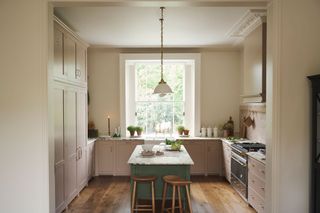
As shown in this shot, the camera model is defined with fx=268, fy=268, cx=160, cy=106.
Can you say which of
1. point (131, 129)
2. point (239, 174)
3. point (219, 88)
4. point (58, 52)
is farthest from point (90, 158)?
point (219, 88)

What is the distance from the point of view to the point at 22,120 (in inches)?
94.4

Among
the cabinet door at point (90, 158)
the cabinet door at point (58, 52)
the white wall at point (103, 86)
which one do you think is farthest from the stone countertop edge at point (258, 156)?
the white wall at point (103, 86)

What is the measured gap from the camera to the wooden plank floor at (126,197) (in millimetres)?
4137

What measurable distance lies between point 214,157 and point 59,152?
3.37 m

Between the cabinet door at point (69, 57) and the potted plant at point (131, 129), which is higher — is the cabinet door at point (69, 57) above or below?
above

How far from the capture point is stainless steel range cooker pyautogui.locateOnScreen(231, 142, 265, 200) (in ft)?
14.1

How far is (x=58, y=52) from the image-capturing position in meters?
3.72

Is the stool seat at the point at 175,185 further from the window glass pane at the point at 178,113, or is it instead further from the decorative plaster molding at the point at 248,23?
the window glass pane at the point at 178,113

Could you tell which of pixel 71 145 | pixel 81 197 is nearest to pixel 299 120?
pixel 71 145

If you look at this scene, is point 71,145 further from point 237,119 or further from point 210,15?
point 237,119

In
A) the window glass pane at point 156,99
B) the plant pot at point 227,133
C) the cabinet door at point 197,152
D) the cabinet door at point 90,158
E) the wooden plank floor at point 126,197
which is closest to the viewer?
the wooden plank floor at point 126,197

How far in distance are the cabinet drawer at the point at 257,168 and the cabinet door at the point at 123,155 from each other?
2666mm

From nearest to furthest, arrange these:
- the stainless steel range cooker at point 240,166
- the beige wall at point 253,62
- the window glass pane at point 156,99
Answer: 1. the beige wall at point 253,62
2. the stainless steel range cooker at point 240,166
3. the window glass pane at point 156,99

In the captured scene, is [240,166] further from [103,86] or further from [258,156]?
[103,86]
